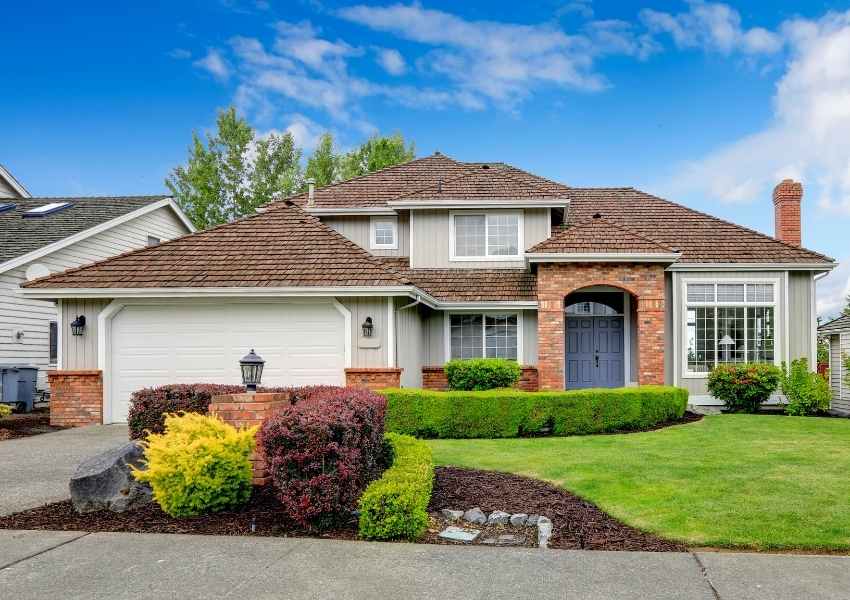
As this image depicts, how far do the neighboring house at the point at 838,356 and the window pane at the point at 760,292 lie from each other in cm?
314

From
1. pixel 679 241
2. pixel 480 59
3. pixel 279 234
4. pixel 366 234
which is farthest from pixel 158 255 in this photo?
pixel 679 241

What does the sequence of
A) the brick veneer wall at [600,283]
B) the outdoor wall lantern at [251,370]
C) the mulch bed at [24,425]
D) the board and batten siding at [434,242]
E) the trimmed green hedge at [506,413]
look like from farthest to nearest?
the board and batten siding at [434,242] < the brick veneer wall at [600,283] < the mulch bed at [24,425] < the trimmed green hedge at [506,413] < the outdoor wall lantern at [251,370]

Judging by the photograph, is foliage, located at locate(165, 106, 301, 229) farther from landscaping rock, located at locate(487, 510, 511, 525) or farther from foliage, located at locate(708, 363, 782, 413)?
landscaping rock, located at locate(487, 510, 511, 525)

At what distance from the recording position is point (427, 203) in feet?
54.9

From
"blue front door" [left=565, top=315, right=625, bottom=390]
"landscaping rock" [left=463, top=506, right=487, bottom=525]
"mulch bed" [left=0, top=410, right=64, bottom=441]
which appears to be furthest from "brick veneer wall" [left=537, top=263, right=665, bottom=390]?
"mulch bed" [left=0, top=410, right=64, bottom=441]

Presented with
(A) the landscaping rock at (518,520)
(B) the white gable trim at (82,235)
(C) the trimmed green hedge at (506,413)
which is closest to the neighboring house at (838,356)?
(C) the trimmed green hedge at (506,413)

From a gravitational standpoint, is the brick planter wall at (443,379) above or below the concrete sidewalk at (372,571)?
above

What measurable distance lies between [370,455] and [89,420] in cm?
934

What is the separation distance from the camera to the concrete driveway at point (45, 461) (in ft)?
23.0

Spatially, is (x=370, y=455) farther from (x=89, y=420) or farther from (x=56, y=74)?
(x=56, y=74)

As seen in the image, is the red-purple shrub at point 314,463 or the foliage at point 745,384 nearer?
the red-purple shrub at point 314,463

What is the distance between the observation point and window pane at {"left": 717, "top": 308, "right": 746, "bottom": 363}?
16.6 metres

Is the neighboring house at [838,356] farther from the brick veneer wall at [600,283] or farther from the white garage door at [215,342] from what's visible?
the white garage door at [215,342]

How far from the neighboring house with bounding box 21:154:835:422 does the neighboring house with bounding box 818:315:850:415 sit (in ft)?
7.63
